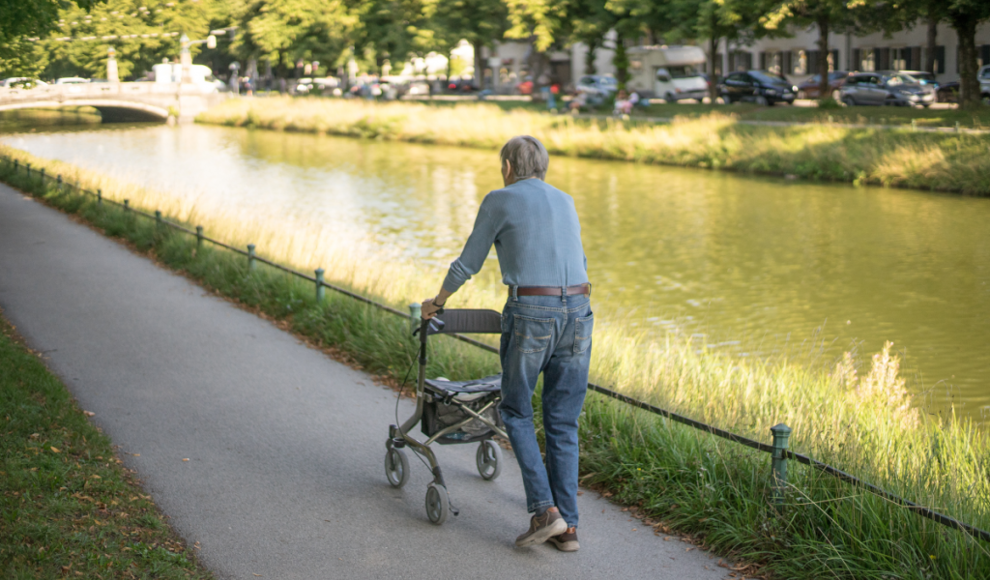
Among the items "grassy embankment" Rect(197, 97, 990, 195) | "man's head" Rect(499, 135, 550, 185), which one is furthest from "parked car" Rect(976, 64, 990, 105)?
"man's head" Rect(499, 135, 550, 185)

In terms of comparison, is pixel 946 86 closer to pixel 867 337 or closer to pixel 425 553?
pixel 867 337

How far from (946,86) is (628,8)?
549 inches

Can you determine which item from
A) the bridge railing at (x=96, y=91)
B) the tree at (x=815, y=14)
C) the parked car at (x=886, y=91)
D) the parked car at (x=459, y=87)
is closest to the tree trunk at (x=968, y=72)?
the tree at (x=815, y=14)

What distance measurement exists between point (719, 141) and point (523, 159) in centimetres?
2956

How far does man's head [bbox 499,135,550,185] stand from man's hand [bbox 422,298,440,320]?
0.77 metres

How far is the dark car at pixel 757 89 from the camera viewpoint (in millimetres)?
46188

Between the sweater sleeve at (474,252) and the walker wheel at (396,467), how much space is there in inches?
55.8

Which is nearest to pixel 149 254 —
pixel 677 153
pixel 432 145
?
pixel 677 153

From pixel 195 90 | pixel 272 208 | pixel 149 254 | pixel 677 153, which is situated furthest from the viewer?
pixel 195 90

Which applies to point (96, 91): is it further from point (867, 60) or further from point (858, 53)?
point (867, 60)

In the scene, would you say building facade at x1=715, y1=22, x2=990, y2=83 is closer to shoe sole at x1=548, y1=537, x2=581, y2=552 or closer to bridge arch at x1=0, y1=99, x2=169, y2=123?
bridge arch at x1=0, y1=99, x2=169, y2=123

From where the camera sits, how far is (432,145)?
45.8 meters

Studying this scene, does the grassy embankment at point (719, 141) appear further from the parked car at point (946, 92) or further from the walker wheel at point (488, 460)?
the walker wheel at point (488, 460)

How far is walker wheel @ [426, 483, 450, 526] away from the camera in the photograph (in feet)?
18.4
